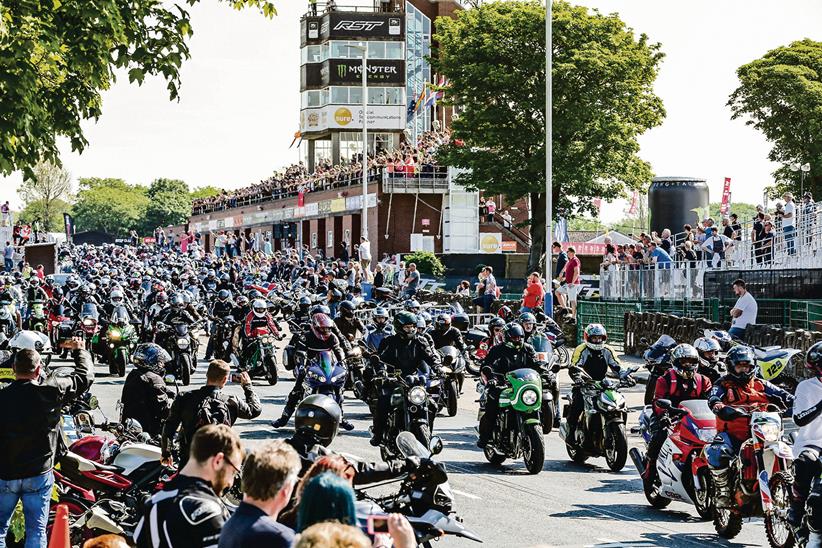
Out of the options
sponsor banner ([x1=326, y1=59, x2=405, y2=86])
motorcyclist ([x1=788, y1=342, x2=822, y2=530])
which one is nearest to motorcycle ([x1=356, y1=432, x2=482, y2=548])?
motorcyclist ([x1=788, y1=342, x2=822, y2=530])

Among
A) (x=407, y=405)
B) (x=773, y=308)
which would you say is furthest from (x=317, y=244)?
(x=407, y=405)

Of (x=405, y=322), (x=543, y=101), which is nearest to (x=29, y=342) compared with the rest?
(x=405, y=322)

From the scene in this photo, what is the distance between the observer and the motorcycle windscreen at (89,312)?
93.0 feet

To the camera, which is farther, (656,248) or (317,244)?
(317,244)

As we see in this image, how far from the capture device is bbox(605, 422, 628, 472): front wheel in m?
14.8

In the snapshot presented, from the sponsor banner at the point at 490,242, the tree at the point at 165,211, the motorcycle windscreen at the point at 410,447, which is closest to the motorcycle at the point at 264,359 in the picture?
the motorcycle windscreen at the point at 410,447

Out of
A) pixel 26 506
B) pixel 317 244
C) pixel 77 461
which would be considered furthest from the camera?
pixel 317 244

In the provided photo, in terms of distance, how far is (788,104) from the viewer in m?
64.6

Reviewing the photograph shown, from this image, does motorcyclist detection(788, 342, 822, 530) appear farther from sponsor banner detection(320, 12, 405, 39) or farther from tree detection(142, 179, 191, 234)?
tree detection(142, 179, 191, 234)

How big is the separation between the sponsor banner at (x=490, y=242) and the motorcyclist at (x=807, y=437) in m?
56.5

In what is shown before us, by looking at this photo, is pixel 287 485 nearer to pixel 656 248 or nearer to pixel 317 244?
pixel 656 248

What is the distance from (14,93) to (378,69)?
7325 cm

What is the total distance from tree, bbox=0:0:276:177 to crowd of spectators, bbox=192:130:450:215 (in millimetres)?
45550

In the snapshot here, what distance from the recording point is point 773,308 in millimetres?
25578
